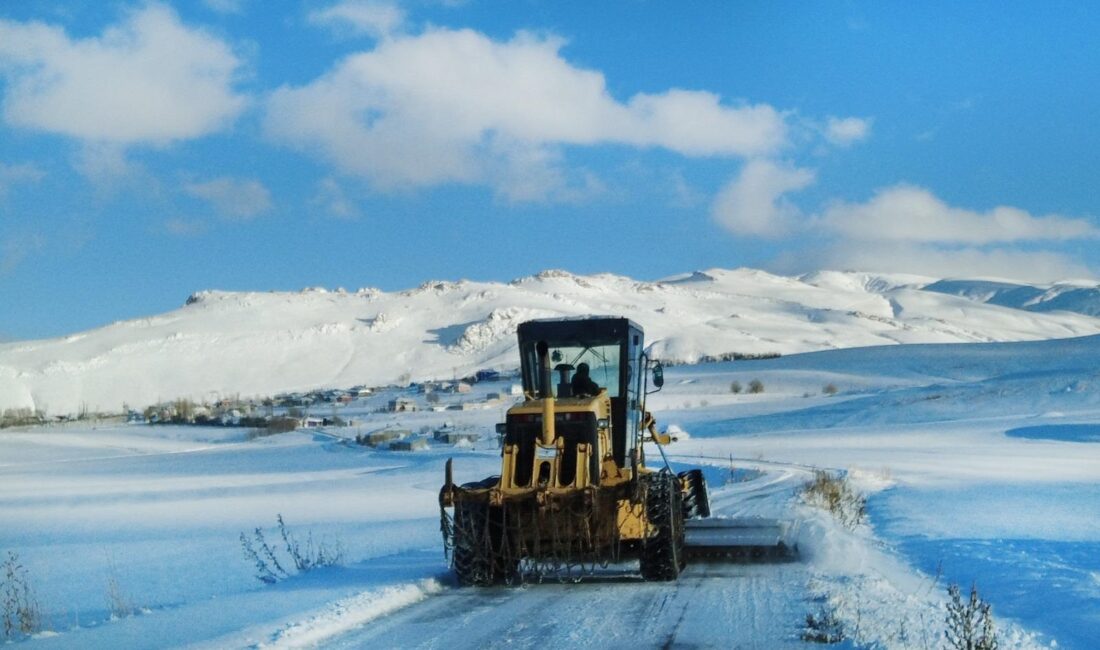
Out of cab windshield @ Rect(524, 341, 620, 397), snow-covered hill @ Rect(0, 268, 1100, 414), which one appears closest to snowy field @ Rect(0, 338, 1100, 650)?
cab windshield @ Rect(524, 341, 620, 397)

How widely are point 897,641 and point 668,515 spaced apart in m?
3.77

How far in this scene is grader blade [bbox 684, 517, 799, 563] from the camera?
520 inches

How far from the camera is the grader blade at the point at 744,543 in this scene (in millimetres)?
13195

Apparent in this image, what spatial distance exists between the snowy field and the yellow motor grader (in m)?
0.43

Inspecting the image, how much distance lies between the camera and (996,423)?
44.0m

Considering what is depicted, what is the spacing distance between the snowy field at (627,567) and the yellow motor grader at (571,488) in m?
0.43

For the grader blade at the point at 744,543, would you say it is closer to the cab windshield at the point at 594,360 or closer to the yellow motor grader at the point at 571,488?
the yellow motor grader at the point at 571,488

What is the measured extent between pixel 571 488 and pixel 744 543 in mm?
3121

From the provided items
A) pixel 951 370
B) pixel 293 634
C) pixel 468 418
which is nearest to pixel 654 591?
pixel 293 634

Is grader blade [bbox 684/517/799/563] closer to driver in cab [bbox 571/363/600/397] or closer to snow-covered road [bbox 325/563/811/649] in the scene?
snow-covered road [bbox 325/563/811/649]

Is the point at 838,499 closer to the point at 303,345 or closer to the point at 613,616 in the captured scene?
the point at 613,616

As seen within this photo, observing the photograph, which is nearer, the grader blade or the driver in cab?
the driver in cab

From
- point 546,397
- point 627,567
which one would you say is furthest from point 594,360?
point 627,567

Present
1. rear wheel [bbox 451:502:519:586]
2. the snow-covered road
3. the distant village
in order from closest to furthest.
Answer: the snow-covered road, rear wheel [bbox 451:502:519:586], the distant village
